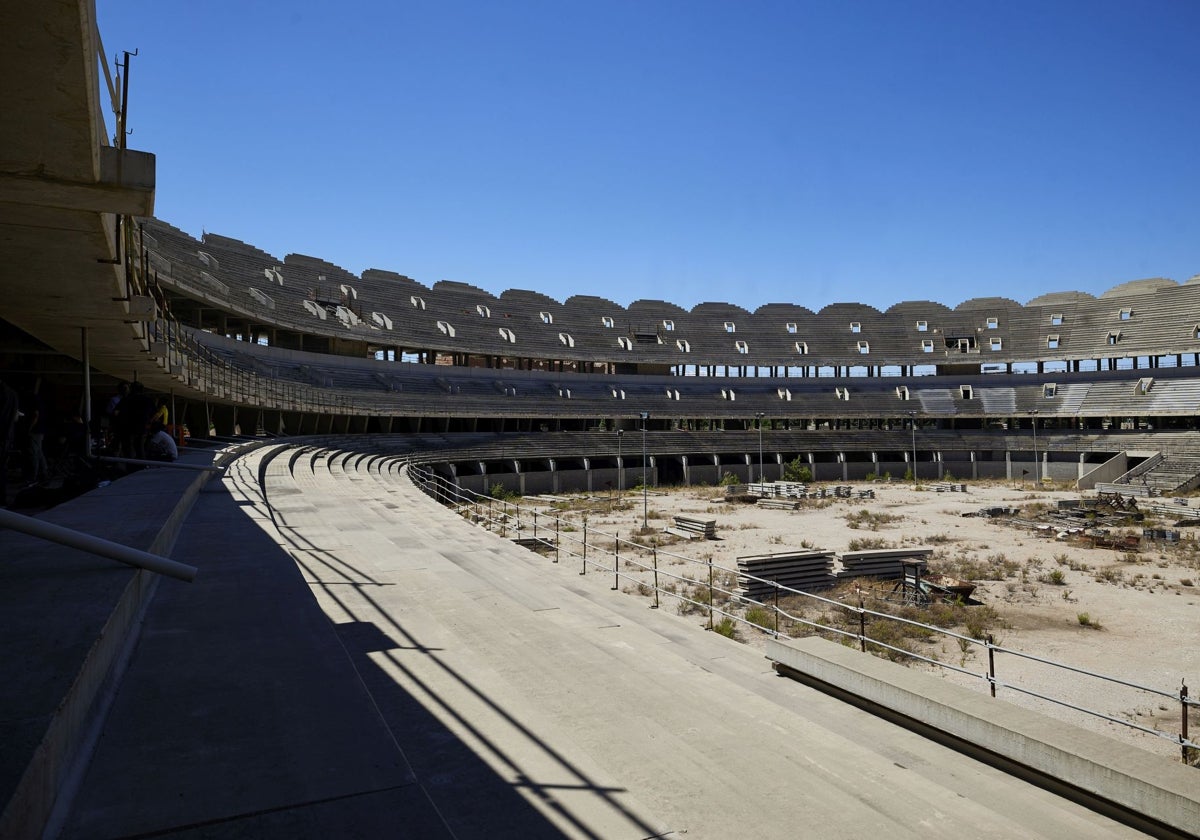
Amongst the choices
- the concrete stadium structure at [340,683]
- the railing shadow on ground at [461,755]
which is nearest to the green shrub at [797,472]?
the concrete stadium structure at [340,683]

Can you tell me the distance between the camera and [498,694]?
5.71 m

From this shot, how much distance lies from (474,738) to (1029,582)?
19.5 m

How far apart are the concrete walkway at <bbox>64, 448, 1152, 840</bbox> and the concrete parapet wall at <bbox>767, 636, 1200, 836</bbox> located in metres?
0.18

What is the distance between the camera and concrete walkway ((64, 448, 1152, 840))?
364cm

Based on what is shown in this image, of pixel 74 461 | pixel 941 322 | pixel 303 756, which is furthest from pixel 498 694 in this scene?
pixel 941 322

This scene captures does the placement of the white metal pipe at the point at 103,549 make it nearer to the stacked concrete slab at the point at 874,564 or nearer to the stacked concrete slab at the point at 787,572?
the stacked concrete slab at the point at 787,572

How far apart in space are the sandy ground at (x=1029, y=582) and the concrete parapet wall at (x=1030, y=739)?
8.01 ft

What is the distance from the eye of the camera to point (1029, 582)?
64.0ft

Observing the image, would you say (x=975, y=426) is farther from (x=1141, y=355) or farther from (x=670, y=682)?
(x=670, y=682)

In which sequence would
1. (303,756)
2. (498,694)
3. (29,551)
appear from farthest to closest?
(498,694)
(29,551)
(303,756)

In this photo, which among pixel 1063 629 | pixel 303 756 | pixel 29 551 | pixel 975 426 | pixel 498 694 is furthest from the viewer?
pixel 975 426

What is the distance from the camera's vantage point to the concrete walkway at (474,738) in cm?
364

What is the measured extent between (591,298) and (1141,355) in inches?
1809

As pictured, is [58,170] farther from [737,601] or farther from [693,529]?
Result: [693,529]
